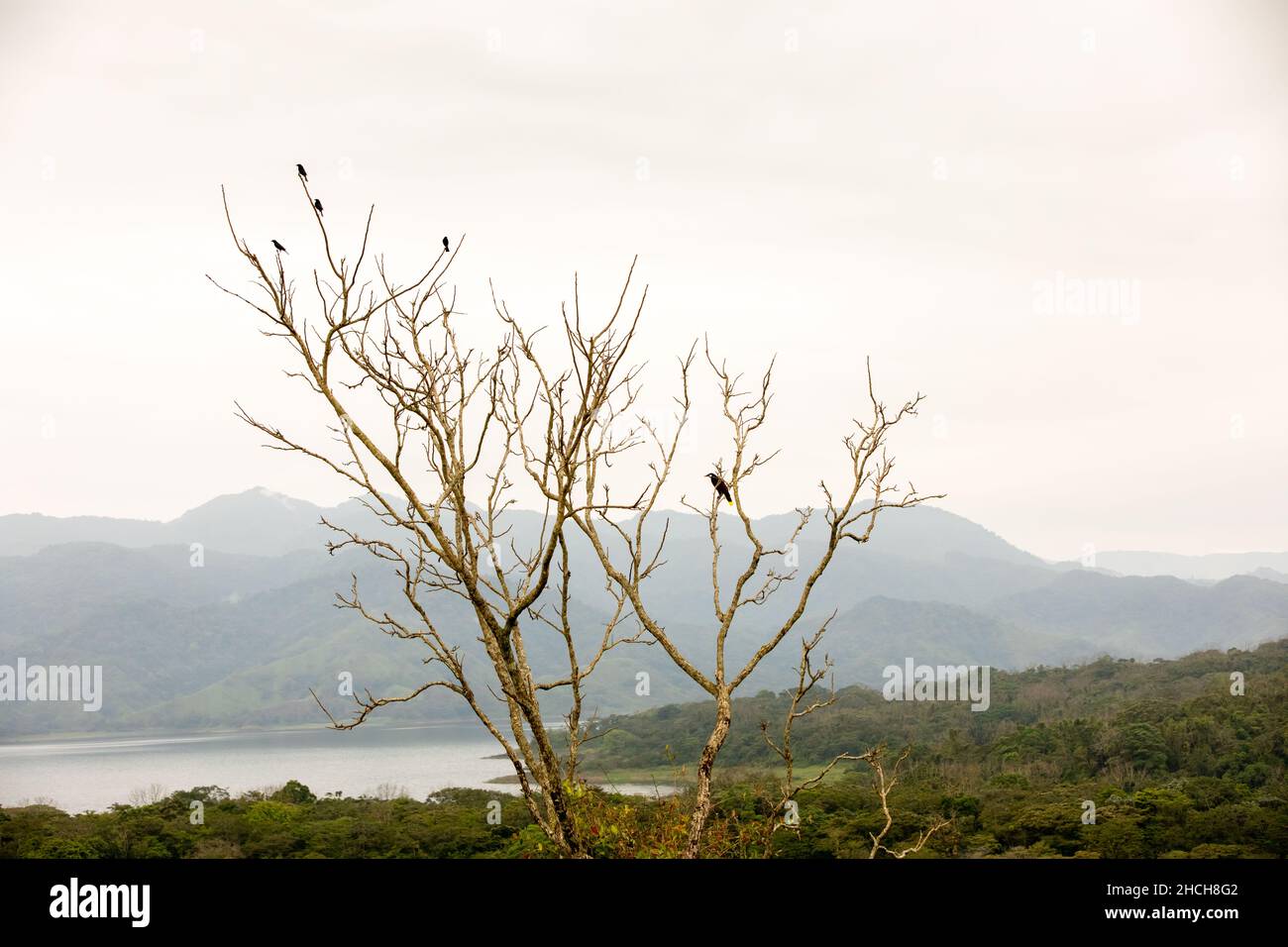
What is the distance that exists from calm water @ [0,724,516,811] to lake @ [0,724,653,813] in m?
0.09

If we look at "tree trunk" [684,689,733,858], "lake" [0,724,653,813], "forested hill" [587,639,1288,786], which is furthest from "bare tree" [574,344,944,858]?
"lake" [0,724,653,813]

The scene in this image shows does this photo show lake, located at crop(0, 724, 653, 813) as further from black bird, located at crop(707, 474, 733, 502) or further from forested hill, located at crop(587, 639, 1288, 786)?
black bird, located at crop(707, 474, 733, 502)

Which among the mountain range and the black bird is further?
the mountain range

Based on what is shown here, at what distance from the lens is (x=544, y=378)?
542cm

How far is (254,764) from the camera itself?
93875mm

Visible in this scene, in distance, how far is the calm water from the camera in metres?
70.1

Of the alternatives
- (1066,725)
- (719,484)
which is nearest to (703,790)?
(719,484)

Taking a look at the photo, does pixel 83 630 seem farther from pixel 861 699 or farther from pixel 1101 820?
pixel 1101 820

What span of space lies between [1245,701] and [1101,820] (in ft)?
101

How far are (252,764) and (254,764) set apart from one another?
18 cm

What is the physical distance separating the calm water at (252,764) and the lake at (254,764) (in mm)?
90

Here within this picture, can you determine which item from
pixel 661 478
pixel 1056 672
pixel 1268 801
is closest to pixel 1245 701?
pixel 1268 801

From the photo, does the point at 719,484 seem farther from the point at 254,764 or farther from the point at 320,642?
the point at 320,642

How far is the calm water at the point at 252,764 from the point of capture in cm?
7006
